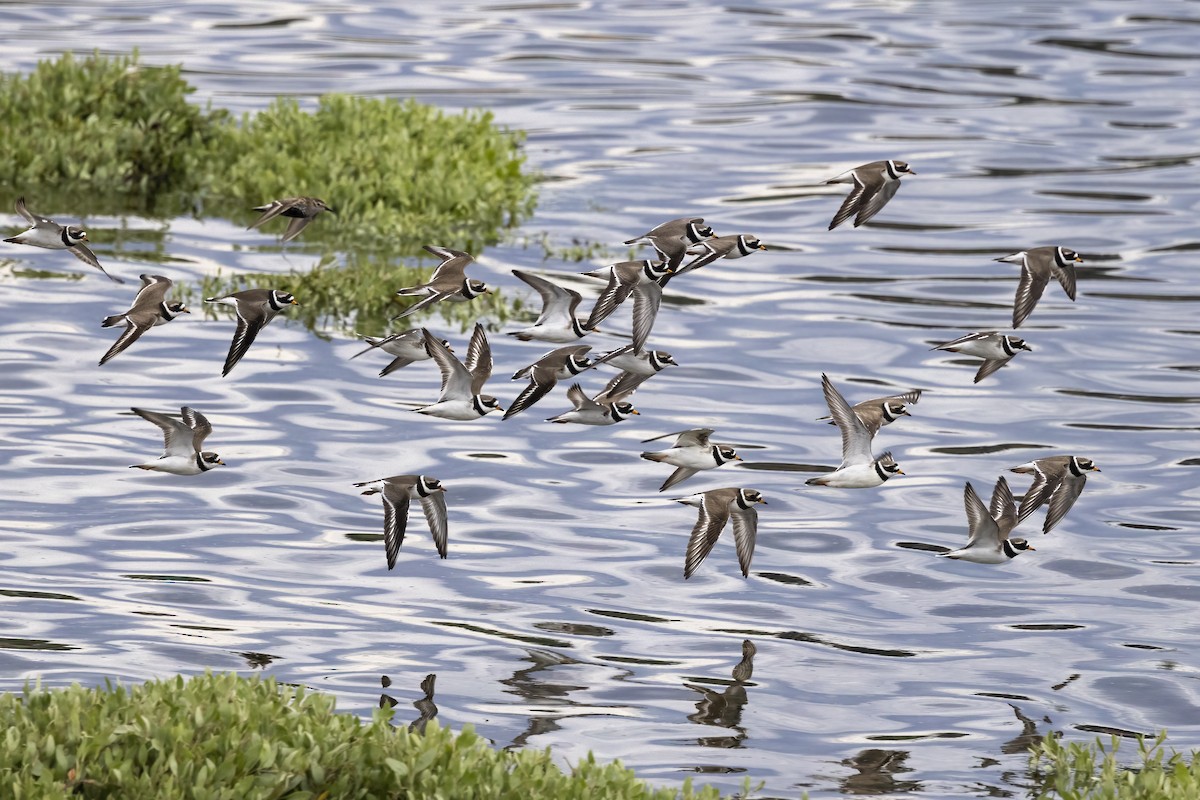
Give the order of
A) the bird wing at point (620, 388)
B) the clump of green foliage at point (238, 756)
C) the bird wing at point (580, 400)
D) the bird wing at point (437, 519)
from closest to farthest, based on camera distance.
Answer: the clump of green foliage at point (238, 756)
the bird wing at point (437, 519)
the bird wing at point (580, 400)
the bird wing at point (620, 388)

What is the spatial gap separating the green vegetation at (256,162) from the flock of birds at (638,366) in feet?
35.7

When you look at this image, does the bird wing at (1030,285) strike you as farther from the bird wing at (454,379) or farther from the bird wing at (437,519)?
the bird wing at (437,519)

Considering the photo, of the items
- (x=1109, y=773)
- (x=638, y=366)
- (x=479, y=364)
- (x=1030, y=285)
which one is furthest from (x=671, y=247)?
(x=1109, y=773)

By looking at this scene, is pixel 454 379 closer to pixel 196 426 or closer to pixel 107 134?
pixel 196 426

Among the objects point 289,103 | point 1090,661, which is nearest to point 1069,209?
point 289,103

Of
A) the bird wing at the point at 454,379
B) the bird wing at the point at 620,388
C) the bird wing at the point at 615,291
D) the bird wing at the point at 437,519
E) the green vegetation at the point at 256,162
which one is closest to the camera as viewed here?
the bird wing at the point at 615,291

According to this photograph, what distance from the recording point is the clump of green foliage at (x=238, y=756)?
10258 mm

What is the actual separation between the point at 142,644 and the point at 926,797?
665cm

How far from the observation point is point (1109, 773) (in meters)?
11.9

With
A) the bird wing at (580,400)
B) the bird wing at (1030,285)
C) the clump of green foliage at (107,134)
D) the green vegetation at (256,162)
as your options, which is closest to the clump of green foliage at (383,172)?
the green vegetation at (256,162)

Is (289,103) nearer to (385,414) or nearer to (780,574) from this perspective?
(385,414)

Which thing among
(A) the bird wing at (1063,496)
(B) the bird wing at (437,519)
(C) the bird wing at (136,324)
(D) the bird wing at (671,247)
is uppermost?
(D) the bird wing at (671,247)

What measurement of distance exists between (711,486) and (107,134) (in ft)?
41.4

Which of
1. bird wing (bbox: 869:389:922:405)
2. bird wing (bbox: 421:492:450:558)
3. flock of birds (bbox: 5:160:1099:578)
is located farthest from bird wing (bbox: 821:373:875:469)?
bird wing (bbox: 421:492:450:558)
